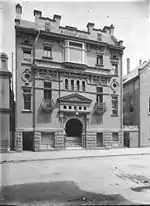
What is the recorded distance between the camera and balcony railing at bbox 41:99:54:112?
17.5 metres

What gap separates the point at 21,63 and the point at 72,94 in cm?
645

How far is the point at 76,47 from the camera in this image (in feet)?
63.3

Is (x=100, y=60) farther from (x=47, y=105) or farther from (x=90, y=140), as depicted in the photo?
(x=90, y=140)

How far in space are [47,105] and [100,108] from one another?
6.36 m

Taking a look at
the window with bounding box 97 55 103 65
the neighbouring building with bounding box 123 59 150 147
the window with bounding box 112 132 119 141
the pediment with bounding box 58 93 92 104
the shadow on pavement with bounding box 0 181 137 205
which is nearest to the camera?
the shadow on pavement with bounding box 0 181 137 205

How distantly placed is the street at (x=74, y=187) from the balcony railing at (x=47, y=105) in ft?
28.0

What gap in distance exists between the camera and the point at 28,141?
18.0 metres

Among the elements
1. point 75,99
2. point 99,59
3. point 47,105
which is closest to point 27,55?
point 47,105

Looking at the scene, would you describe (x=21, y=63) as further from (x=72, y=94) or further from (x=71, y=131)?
(x=71, y=131)

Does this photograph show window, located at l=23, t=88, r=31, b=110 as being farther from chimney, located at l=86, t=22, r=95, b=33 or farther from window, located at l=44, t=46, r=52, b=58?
chimney, located at l=86, t=22, r=95, b=33

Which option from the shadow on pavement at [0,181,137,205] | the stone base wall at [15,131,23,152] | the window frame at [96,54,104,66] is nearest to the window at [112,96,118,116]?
the window frame at [96,54,104,66]

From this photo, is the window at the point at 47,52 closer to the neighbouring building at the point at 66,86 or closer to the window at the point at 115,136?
the neighbouring building at the point at 66,86

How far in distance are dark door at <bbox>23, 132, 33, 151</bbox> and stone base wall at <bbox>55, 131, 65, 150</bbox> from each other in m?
2.73

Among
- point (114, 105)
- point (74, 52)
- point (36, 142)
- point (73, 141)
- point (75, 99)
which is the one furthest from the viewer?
point (114, 105)
